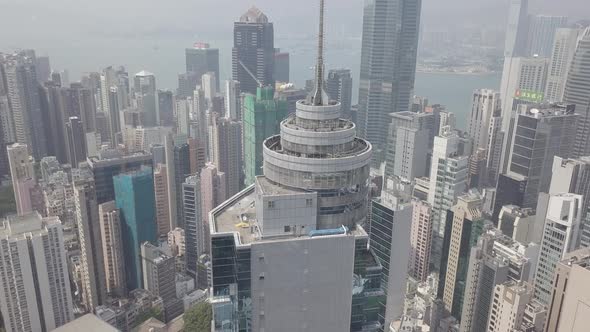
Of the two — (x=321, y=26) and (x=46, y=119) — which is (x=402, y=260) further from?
(x=46, y=119)

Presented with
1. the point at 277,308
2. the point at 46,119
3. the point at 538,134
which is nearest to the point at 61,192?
the point at 46,119

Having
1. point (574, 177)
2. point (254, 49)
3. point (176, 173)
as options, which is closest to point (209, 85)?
point (254, 49)

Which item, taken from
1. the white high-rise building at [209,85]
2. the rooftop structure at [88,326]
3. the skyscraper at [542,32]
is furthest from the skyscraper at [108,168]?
the skyscraper at [542,32]

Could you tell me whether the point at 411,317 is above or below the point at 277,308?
below

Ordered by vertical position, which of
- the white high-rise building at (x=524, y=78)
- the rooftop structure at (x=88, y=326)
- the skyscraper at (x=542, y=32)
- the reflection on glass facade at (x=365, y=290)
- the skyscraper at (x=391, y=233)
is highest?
the skyscraper at (x=542, y=32)

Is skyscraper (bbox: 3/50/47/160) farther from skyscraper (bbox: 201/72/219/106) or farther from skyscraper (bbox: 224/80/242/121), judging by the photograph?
skyscraper (bbox: 201/72/219/106)

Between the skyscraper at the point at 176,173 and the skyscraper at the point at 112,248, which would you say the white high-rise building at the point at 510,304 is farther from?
the skyscraper at the point at 176,173

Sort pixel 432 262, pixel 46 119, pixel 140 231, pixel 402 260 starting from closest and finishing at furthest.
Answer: pixel 402 260 → pixel 140 231 → pixel 432 262 → pixel 46 119
